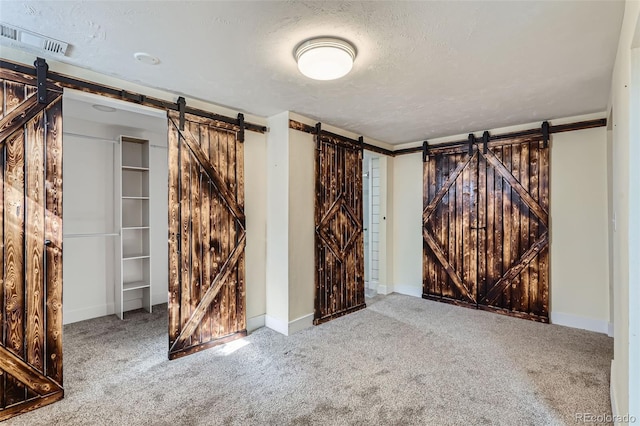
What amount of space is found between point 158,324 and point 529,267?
446 cm

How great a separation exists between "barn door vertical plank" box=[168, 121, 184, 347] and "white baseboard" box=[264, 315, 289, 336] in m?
1.00

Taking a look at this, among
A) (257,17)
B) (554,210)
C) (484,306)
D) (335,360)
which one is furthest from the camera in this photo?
(484,306)

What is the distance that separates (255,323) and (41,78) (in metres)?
2.82

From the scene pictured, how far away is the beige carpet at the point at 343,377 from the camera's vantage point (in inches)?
80.9

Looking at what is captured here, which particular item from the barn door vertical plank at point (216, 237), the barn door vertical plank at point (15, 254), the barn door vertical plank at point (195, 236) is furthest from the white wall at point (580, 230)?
the barn door vertical plank at point (15, 254)

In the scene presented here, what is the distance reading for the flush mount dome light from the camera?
1972 mm

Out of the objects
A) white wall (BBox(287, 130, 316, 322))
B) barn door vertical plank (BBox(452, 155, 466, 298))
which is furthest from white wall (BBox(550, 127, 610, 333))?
white wall (BBox(287, 130, 316, 322))

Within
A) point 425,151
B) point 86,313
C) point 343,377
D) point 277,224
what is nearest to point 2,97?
point 277,224

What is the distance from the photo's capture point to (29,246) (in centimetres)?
216

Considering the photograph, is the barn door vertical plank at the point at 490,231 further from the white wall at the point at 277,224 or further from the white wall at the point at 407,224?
the white wall at the point at 277,224

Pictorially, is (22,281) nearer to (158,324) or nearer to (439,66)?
(158,324)

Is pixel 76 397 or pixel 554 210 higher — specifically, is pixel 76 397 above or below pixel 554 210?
below

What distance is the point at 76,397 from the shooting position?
2.23m

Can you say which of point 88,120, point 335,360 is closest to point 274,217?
point 335,360
